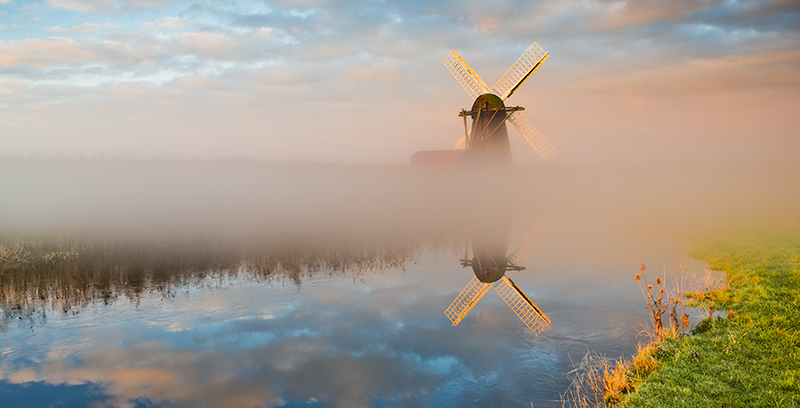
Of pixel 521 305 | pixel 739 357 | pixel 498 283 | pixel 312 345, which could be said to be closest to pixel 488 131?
pixel 498 283

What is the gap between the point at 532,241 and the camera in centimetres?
2438

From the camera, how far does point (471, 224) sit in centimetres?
3275

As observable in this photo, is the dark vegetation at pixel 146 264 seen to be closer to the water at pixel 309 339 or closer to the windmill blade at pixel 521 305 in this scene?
the water at pixel 309 339

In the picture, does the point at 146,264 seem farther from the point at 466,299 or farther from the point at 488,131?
the point at 488,131

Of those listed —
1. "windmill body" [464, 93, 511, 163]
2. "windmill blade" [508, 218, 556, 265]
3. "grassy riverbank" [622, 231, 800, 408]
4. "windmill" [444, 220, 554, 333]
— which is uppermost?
"windmill body" [464, 93, 511, 163]

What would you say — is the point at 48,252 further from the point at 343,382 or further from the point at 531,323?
the point at 531,323

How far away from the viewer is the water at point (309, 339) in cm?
809

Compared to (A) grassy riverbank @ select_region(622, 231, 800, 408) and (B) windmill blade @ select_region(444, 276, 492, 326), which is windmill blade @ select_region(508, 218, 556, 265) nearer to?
(B) windmill blade @ select_region(444, 276, 492, 326)

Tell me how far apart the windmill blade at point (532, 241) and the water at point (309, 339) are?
2.41 meters

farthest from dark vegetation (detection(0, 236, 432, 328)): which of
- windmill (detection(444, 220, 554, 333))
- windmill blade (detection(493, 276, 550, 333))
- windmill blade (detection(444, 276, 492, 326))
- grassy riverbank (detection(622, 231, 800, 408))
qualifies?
grassy riverbank (detection(622, 231, 800, 408))

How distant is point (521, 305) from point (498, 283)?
7.70 ft

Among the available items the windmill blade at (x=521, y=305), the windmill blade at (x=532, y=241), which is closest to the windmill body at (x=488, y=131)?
the windmill blade at (x=532, y=241)

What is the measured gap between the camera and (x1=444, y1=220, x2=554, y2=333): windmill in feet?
40.3

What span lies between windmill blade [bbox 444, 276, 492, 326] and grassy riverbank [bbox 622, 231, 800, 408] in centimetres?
520
